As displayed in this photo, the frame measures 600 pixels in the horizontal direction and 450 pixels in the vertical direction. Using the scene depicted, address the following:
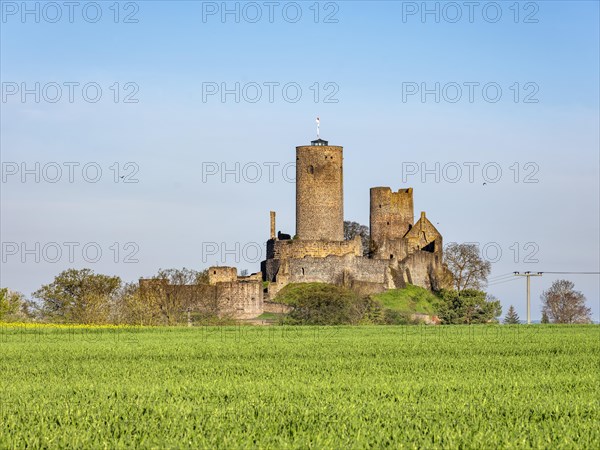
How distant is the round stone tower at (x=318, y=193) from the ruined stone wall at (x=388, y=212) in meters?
7.67

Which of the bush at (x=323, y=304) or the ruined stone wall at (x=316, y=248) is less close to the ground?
the ruined stone wall at (x=316, y=248)

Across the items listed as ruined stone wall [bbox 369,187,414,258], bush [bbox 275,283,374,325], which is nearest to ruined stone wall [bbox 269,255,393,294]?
bush [bbox 275,283,374,325]

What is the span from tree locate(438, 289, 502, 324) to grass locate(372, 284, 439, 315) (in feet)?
5.41

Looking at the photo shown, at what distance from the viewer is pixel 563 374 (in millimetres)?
18891

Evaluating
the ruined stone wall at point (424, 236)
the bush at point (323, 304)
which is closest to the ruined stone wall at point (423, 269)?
the ruined stone wall at point (424, 236)

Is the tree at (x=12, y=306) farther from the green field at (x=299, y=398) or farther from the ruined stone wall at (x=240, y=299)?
the green field at (x=299, y=398)

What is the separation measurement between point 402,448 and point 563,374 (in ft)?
29.0

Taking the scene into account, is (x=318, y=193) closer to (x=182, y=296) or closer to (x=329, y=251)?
(x=329, y=251)

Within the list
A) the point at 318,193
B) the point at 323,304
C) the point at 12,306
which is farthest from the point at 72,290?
the point at 318,193

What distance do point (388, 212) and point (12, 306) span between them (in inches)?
1340

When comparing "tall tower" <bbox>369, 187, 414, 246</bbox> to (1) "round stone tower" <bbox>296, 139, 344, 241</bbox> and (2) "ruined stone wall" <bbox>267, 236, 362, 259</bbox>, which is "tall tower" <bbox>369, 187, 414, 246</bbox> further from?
(2) "ruined stone wall" <bbox>267, 236, 362, 259</bbox>

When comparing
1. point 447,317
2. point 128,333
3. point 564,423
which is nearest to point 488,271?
point 447,317

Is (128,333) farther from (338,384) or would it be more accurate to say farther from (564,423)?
(564,423)

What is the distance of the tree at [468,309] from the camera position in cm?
6544
